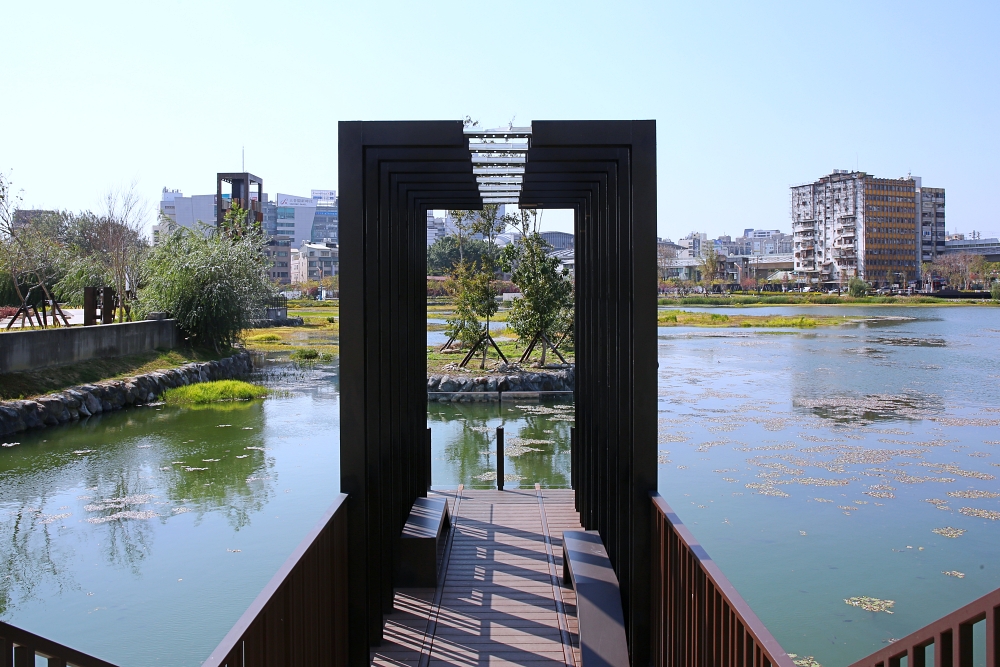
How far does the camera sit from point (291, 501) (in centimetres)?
805

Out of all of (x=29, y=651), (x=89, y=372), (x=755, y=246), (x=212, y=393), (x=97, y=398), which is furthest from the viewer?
(x=755, y=246)

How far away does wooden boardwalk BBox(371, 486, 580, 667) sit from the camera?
11.0ft

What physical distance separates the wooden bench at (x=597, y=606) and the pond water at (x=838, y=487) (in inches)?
72.2

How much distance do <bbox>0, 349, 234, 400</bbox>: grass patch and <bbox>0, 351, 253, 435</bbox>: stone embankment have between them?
0.68 ft

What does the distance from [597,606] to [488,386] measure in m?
13.1

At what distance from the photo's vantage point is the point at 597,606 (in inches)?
125

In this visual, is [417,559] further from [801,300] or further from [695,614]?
[801,300]

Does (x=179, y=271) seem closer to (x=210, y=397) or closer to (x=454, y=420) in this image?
(x=210, y=397)

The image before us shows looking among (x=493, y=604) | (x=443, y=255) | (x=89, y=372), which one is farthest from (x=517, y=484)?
(x=443, y=255)

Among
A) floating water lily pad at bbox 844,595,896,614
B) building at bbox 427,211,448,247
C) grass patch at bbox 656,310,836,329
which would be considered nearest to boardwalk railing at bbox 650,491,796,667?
floating water lily pad at bbox 844,595,896,614

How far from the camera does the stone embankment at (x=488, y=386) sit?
52.7 ft

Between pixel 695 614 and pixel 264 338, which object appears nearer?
pixel 695 614

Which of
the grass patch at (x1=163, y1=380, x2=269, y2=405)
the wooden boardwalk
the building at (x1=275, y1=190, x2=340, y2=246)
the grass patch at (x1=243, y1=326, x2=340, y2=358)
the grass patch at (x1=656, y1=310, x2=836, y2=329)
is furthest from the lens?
the building at (x1=275, y1=190, x2=340, y2=246)

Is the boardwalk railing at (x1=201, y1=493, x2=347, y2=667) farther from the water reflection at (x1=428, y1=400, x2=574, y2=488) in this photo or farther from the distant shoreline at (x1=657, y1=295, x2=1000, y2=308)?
the distant shoreline at (x1=657, y1=295, x2=1000, y2=308)
